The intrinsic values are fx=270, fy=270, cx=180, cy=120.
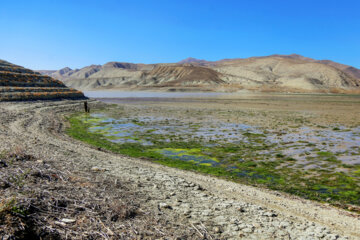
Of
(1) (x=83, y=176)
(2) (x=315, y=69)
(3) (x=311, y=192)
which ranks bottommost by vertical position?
(3) (x=311, y=192)

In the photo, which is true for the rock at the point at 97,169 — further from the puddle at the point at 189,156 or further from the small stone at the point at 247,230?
the small stone at the point at 247,230

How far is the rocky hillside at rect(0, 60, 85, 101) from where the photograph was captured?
36.4m

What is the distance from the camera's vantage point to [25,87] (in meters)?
42.2

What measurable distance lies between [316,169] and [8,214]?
34.6 feet

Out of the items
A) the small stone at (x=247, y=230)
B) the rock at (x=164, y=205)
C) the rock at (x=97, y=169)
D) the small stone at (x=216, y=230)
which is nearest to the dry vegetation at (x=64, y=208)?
the rock at (x=164, y=205)

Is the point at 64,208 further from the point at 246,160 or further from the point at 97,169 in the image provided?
the point at 246,160

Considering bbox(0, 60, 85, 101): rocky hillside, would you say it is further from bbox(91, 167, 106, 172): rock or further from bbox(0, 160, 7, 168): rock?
bbox(0, 160, 7, 168): rock

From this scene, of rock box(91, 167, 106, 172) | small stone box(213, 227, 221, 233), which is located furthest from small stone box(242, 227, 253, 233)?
rock box(91, 167, 106, 172)

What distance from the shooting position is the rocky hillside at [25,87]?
36.4 meters

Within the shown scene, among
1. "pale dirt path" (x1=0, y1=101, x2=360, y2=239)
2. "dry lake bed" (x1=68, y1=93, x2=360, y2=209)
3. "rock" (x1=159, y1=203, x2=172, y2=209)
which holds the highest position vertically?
"rock" (x1=159, y1=203, x2=172, y2=209)

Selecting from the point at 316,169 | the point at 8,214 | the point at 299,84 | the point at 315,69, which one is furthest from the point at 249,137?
the point at 315,69

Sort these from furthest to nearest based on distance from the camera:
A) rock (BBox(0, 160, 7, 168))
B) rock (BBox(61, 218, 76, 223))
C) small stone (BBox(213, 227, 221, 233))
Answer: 1. rock (BBox(0, 160, 7, 168))
2. small stone (BBox(213, 227, 221, 233))
3. rock (BBox(61, 218, 76, 223))

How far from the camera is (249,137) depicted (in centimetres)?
1738

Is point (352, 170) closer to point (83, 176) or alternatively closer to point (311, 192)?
point (311, 192)
